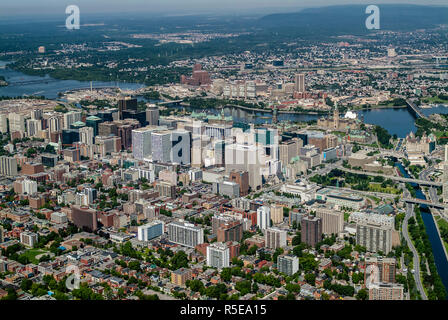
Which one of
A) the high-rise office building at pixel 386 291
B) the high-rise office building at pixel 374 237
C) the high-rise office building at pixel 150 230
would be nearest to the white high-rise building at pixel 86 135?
the high-rise office building at pixel 150 230

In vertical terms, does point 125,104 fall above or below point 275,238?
above

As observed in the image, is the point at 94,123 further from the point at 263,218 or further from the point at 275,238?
the point at 275,238

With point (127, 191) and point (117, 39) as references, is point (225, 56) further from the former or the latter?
point (127, 191)

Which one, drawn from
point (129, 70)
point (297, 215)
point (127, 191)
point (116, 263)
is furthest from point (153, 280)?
point (129, 70)

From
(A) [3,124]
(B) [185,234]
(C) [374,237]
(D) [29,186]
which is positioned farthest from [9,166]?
(C) [374,237]
